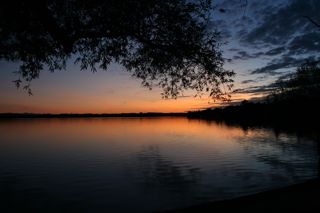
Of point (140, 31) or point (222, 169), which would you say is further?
point (222, 169)

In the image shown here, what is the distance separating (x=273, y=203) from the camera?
11070mm

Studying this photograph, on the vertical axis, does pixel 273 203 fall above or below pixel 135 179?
above

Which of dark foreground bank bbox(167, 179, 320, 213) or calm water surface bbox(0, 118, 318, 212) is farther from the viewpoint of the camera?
calm water surface bbox(0, 118, 318, 212)

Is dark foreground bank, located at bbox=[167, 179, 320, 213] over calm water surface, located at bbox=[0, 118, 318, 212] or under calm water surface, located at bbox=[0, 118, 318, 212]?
over

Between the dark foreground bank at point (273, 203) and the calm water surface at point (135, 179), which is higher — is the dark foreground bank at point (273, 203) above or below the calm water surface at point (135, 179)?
above

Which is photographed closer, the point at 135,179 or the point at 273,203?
the point at 273,203

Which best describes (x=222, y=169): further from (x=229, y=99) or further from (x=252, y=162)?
(x=229, y=99)

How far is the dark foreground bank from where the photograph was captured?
409 inches

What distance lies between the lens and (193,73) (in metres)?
14.0

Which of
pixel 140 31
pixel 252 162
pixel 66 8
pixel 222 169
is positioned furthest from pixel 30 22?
pixel 252 162

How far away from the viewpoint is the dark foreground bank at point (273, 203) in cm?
1040

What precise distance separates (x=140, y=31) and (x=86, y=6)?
217 centimetres

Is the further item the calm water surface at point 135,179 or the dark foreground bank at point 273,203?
the calm water surface at point 135,179

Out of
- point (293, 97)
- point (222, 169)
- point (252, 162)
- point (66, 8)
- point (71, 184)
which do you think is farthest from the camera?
point (293, 97)
